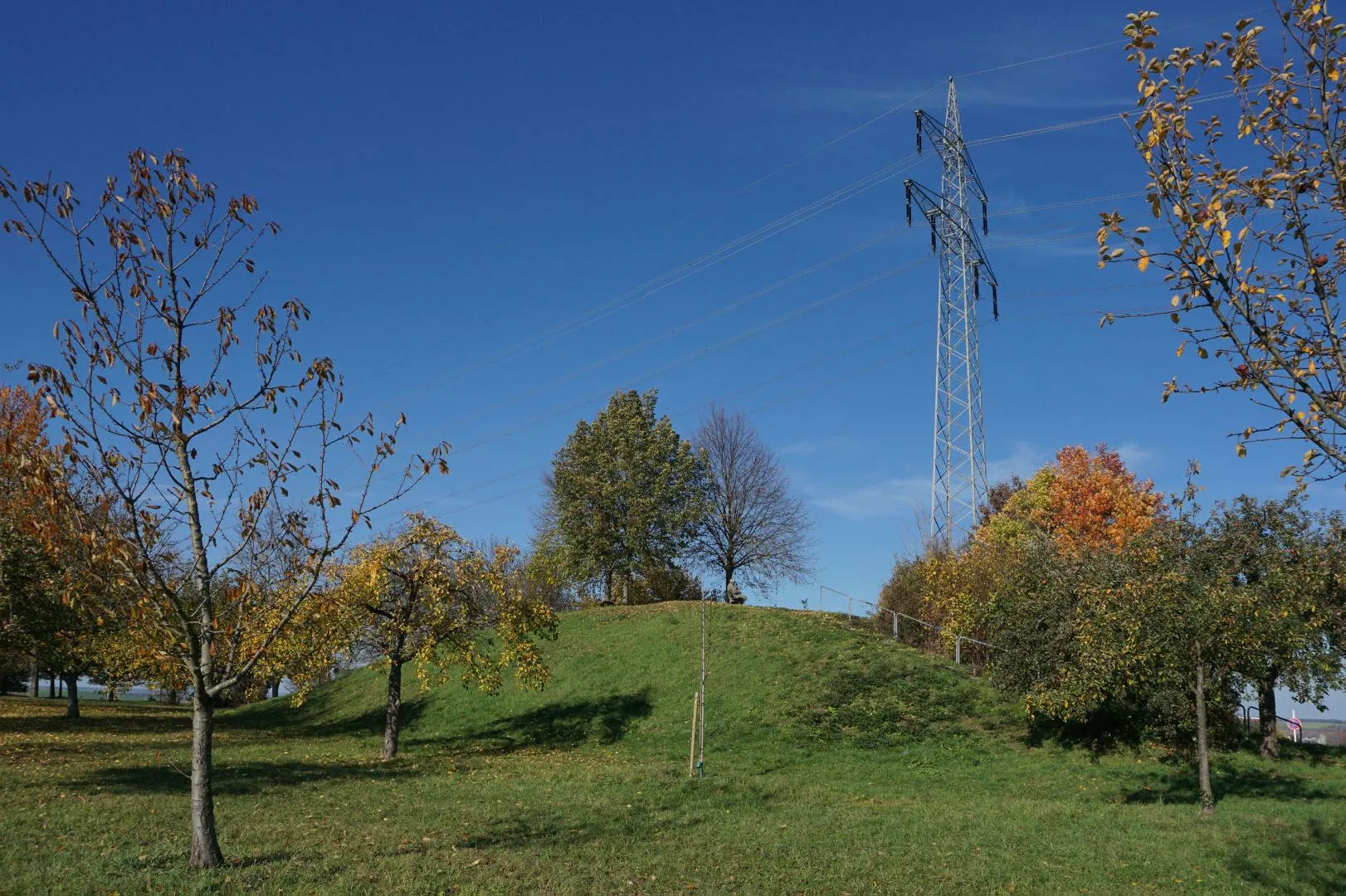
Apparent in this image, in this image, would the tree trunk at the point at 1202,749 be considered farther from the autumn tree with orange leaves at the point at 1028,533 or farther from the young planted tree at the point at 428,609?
the young planted tree at the point at 428,609

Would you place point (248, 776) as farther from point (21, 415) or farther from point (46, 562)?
point (21, 415)

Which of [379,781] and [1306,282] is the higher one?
[1306,282]

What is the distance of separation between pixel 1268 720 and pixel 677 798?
58.9ft

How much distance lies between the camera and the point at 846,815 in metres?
15.9

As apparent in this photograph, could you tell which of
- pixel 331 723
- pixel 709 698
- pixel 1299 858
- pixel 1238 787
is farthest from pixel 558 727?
pixel 1299 858

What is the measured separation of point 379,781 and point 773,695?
14.6 m

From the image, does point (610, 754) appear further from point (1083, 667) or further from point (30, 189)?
point (30, 189)

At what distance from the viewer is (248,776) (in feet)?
63.9

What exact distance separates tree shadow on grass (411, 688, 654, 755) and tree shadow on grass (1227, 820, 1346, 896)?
709 inches

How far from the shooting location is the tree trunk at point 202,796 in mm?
9867

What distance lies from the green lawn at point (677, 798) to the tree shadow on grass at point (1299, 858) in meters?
0.06

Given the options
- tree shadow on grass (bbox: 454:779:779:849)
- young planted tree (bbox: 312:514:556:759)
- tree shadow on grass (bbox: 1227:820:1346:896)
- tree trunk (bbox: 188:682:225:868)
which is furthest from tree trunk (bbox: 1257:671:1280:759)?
tree trunk (bbox: 188:682:225:868)

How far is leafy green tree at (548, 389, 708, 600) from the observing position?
5112cm

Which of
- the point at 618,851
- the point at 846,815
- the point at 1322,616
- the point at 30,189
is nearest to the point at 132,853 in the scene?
the point at 618,851
